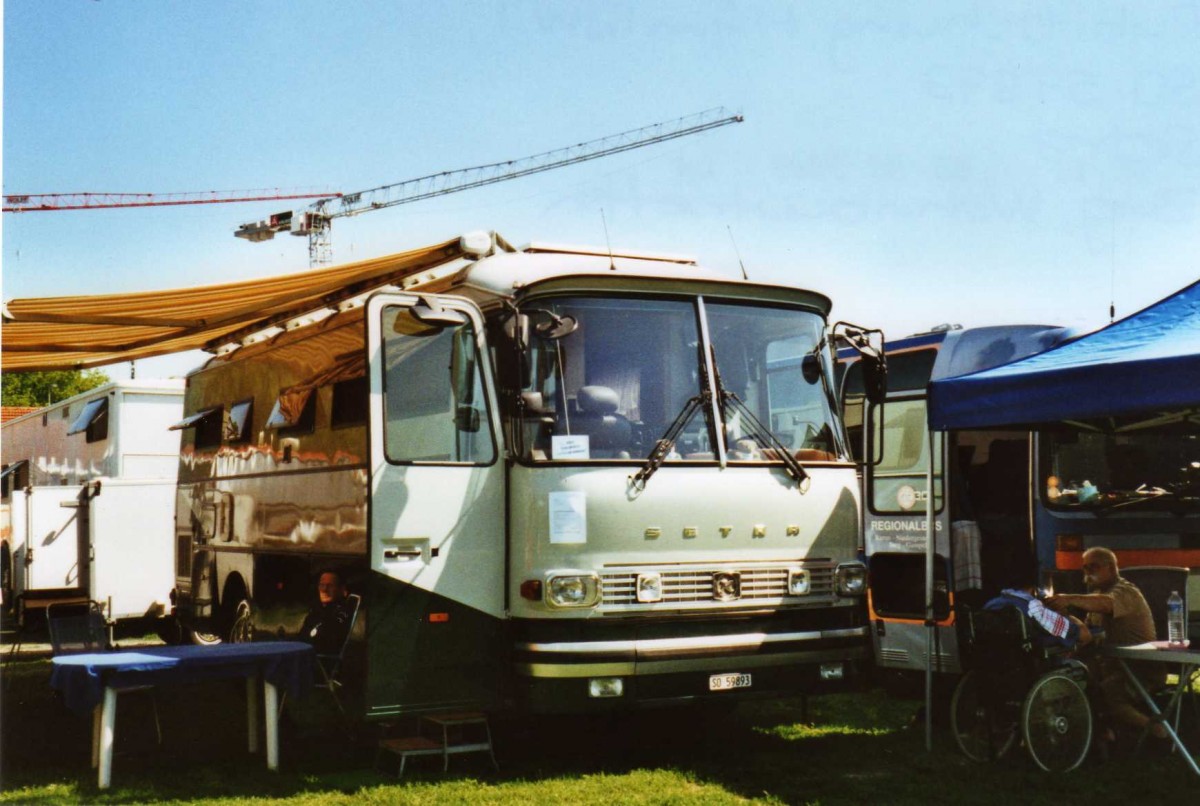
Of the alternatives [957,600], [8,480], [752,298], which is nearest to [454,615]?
[752,298]

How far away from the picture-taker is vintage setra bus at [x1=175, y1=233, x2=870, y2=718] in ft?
25.1

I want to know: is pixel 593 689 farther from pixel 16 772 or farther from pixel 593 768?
pixel 16 772

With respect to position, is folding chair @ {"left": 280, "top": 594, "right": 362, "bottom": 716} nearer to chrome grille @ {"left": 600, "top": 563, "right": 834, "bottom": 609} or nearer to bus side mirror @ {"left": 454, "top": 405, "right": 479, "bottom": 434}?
bus side mirror @ {"left": 454, "top": 405, "right": 479, "bottom": 434}

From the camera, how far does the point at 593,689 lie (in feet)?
25.0

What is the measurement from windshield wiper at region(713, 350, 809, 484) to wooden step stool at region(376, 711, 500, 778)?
2.44 m

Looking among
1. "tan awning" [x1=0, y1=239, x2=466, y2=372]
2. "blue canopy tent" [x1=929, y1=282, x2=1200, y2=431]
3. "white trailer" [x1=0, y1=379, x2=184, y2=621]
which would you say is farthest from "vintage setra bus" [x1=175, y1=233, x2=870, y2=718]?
"white trailer" [x1=0, y1=379, x2=184, y2=621]

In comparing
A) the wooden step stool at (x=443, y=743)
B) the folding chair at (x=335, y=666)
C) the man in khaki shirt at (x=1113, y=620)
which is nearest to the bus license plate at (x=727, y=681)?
the wooden step stool at (x=443, y=743)

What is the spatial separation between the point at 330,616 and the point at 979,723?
4208mm

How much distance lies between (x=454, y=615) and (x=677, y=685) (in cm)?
142

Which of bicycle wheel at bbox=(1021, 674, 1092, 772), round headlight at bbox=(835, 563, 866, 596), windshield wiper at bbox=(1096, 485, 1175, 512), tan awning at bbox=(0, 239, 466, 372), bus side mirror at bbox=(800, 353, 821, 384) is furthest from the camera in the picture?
windshield wiper at bbox=(1096, 485, 1175, 512)

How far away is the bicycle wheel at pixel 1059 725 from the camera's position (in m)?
7.88

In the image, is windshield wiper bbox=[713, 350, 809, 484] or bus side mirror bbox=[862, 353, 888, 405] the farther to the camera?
bus side mirror bbox=[862, 353, 888, 405]

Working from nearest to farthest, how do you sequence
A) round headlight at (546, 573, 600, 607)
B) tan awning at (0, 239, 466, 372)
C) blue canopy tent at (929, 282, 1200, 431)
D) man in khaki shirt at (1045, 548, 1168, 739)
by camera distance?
blue canopy tent at (929, 282, 1200, 431)
round headlight at (546, 573, 600, 607)
man in khaki shirt at (1045, 548, 1168, 739)
tan awning at (0, 239, 466, 372)

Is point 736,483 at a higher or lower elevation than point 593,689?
higher
